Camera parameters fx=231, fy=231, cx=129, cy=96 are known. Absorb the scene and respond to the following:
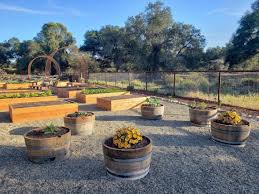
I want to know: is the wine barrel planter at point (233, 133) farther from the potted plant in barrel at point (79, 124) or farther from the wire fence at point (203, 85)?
the wire fence at point (203, 85)

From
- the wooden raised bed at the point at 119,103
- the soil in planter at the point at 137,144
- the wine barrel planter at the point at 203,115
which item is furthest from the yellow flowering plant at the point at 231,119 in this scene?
the wooden raised bed at the point at 119,103

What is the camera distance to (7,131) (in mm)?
5258

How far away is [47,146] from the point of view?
342cm

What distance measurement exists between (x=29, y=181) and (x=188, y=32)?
26.2 metres

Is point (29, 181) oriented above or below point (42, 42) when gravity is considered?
below

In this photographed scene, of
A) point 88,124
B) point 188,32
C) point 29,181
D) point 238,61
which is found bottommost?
point 29,181

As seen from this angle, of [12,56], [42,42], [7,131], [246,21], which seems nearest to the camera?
[7,131]

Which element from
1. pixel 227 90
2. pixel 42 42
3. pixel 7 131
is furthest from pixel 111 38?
pixel 7 131

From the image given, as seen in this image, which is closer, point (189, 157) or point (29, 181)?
point (29, 181)

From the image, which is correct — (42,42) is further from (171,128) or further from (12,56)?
(171,128)

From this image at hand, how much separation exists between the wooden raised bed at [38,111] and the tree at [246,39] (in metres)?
20.0

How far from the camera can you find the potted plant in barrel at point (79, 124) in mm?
4746

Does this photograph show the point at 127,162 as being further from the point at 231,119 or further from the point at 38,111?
the point at 38,111

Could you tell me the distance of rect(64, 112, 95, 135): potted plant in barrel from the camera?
475 cm
